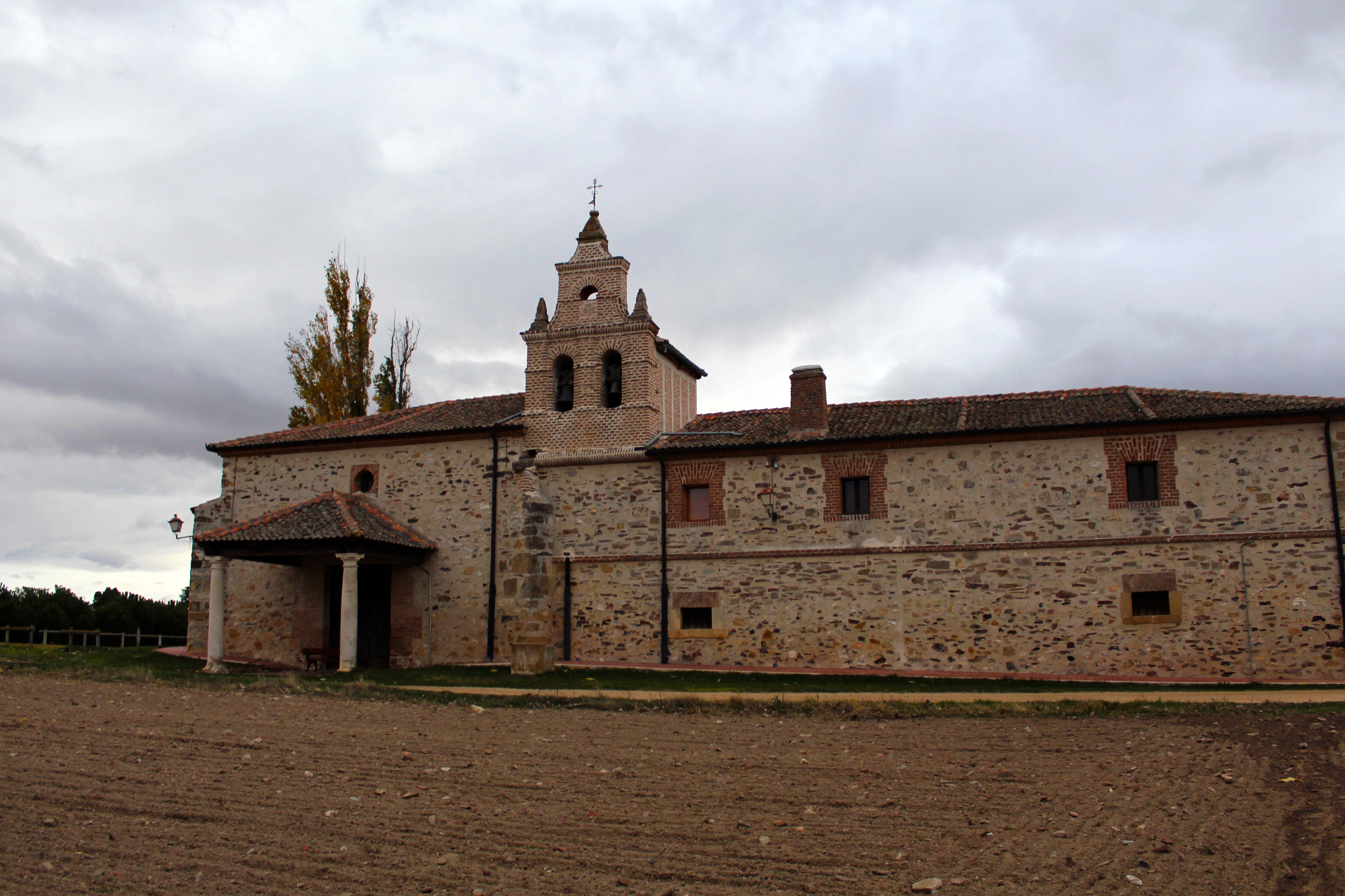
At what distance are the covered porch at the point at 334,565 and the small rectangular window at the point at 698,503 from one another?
18.6ft

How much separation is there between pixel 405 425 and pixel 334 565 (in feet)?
11.5

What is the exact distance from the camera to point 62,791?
7.48 m

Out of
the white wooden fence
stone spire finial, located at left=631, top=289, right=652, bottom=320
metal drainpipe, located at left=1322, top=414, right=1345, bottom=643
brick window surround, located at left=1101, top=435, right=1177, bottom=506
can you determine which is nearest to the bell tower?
stone spire finial, located at left=631, top=289, right=652, bottom=320

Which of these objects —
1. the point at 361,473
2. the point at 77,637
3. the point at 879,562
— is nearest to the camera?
the point at 879,562

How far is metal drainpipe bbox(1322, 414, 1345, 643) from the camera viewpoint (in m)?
16.8

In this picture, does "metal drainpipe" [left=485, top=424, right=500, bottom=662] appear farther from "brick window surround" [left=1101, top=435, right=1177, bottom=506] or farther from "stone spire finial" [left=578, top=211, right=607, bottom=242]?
"brick window surround" [left=1101, top=435, right=1177, bottom=506]

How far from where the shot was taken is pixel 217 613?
20.4 m

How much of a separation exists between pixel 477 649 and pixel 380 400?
12615 mm

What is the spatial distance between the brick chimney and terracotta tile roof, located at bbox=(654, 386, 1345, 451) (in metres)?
0.27

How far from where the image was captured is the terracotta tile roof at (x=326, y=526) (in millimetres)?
19578

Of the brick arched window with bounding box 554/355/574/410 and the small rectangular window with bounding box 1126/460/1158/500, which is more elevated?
the brick arched window with bounding box 554/355/574/410

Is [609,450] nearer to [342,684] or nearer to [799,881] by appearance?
[342,684]

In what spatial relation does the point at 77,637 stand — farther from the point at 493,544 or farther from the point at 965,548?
the point at 965,548

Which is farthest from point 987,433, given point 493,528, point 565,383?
point 493,528
